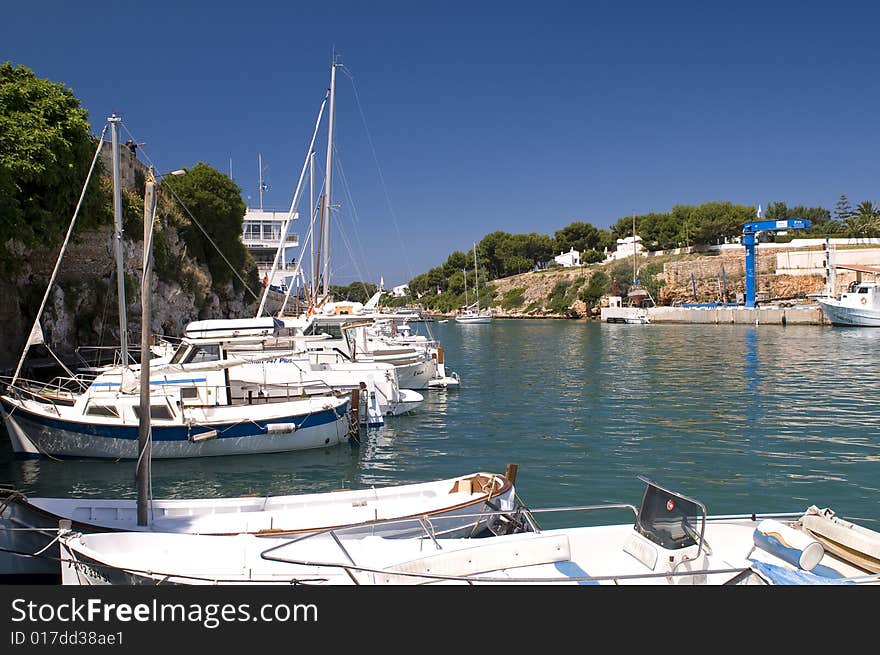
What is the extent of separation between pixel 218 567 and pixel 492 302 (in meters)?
127

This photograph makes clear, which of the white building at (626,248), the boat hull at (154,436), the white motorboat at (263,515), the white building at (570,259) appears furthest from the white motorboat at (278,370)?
the white building at (570,259)

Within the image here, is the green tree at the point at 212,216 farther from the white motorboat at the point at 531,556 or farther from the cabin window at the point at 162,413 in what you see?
the white motorboat at the point at 531,556

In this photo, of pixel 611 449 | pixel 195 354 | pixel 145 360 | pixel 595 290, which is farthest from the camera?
pixel 595 290

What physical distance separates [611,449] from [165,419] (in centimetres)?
1267

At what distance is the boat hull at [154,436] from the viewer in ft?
55.9

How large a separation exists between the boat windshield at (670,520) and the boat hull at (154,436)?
12.3 metres

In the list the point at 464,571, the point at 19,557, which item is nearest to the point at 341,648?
the point at 464,571

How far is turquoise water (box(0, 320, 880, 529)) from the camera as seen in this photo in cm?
1473

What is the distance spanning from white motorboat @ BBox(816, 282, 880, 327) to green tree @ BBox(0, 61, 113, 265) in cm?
7455

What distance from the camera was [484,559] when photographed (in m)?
7.49

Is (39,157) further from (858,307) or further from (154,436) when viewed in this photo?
(858,307)

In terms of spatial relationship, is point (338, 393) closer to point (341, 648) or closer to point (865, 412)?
point (341, 648)

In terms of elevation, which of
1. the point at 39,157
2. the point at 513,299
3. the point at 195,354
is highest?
the point at 39,157

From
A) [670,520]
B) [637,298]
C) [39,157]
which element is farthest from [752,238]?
[670,520]
